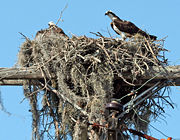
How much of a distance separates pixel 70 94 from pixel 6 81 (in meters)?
1.10

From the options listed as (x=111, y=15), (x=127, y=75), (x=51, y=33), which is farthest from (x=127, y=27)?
(x=127, y=75)

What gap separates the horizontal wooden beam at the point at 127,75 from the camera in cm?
820

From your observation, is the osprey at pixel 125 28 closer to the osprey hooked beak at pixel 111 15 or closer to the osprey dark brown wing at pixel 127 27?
the osprey dark brown wing at pixel 127 27

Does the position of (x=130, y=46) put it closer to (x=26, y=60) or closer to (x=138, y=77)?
(x=138, y=77)

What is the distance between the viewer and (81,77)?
884 centimetres

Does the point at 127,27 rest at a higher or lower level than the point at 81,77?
higher

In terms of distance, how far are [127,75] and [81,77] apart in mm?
781

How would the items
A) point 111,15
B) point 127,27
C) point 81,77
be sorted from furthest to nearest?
point 111,15 < point 127,27 < point 81,77

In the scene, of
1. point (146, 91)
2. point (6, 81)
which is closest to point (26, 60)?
point (6, 81)

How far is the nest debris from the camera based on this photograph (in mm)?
8586

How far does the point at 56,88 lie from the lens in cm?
892

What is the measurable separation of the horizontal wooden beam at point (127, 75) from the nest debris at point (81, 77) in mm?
105

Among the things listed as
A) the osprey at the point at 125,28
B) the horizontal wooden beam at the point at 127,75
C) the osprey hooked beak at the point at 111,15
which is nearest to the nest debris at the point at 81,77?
the horizontal wooden beam at the point at 127,75

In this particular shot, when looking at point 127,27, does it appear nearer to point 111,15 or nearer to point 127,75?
point 111,15
